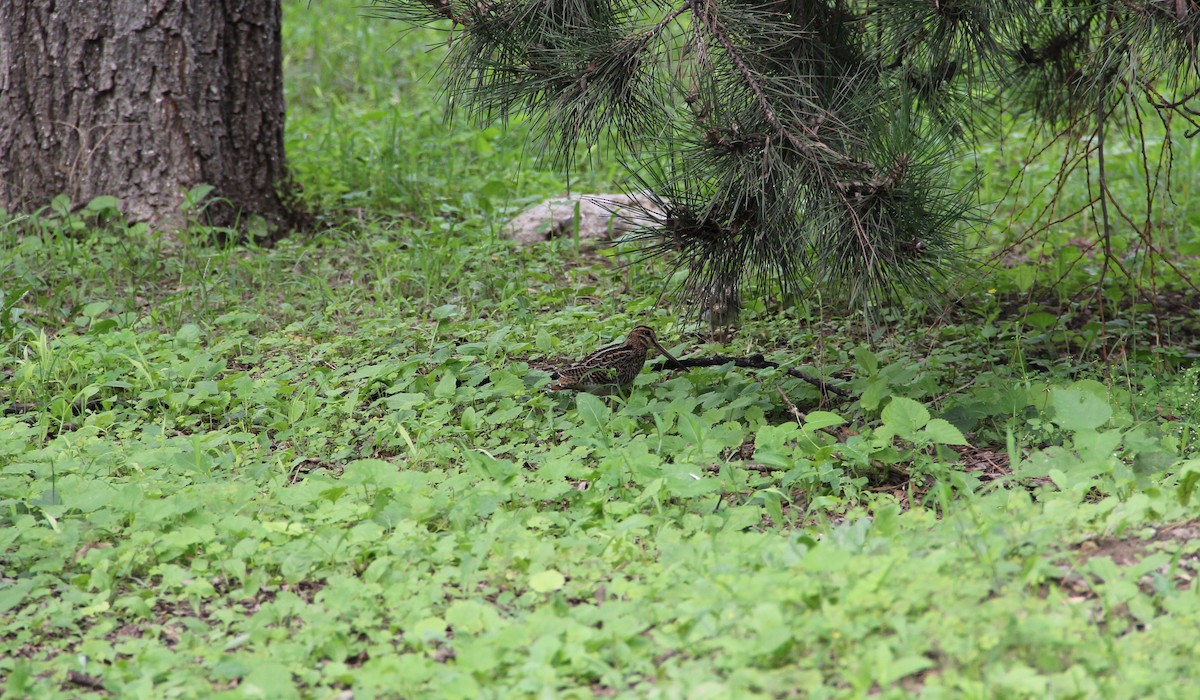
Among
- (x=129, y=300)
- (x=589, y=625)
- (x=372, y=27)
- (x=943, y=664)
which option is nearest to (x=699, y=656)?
(x=589, y=625)

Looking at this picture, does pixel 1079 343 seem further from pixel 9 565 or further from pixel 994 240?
pixel 9 565

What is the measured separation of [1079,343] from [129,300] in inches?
162

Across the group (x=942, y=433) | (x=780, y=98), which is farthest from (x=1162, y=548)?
(x=780, y=98)

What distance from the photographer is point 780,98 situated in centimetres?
304

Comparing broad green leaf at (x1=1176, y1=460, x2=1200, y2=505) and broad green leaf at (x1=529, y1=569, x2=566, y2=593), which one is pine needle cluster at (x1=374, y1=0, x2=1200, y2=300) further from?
broad green leaf at (x1=529, y1=569, x2=566, y2=593)

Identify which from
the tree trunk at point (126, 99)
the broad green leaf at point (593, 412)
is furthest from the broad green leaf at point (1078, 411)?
the tree trunk at point (126, 99)

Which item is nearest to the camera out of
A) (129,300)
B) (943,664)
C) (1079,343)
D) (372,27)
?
(943,664)

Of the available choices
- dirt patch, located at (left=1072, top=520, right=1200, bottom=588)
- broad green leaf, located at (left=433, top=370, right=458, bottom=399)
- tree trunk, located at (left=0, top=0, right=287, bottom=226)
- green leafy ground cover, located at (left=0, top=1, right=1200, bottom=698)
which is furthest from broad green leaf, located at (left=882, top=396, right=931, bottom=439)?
tree trunk, located at (left=0, top=0, right=287, bottom=226)

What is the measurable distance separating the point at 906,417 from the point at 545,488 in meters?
1.07

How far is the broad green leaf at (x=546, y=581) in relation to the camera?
2.44 metres

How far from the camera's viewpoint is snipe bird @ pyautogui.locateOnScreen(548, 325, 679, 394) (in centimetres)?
379

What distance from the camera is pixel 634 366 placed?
389 cm

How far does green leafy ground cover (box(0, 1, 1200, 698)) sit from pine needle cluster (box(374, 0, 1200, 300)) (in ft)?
1.20

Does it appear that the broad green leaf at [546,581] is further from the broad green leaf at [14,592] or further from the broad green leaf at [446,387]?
the broad green leaf at [446,387]
